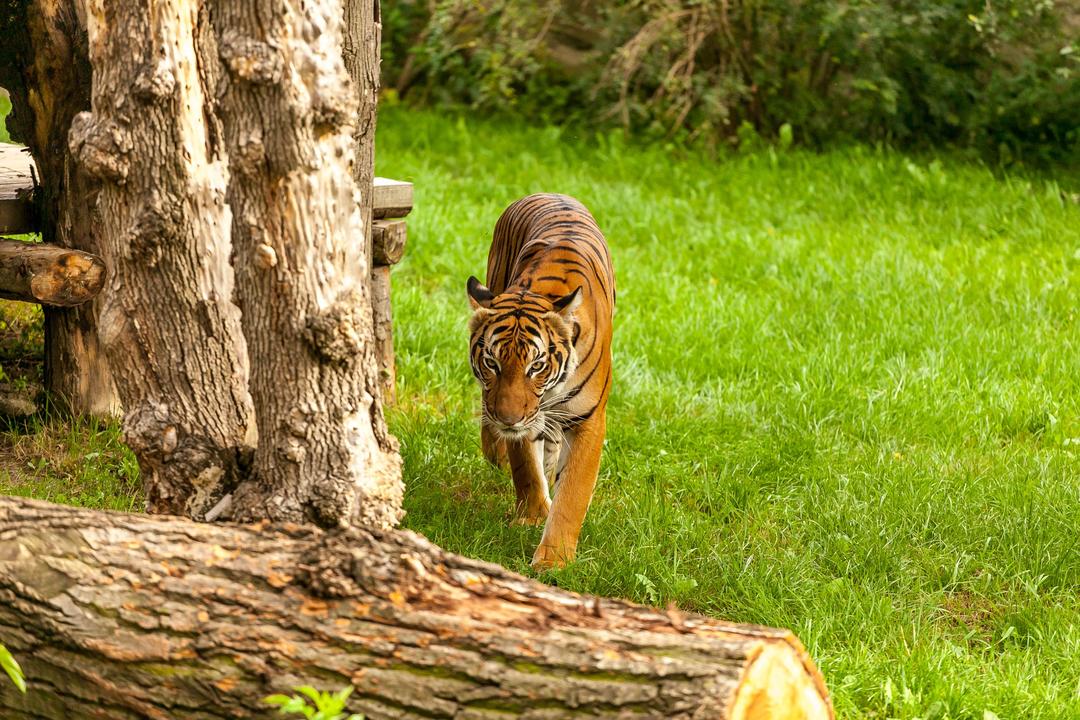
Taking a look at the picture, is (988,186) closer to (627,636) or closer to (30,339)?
(30,339)

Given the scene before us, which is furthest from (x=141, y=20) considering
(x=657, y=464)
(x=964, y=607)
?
(x=964, y=607)

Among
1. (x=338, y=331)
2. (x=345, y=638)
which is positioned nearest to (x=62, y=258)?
(x=338, y=331)

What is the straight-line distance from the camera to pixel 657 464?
198 inches

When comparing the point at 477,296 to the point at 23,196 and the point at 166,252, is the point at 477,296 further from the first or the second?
the point at 23,196

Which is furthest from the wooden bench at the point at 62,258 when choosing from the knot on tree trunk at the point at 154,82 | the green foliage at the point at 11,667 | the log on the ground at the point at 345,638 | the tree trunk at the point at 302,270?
the green foliage at the point at 11,667

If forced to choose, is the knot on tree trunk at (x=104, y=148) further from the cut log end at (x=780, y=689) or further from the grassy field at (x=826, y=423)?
the cut log end at (x=780, y=689)

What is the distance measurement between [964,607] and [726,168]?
6.24m

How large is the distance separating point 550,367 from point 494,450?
3.28 feet

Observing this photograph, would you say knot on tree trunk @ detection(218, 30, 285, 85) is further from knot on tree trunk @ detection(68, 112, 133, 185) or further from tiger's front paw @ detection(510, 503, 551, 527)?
tiger's front paw @ detection(510, 503, 551, 527)

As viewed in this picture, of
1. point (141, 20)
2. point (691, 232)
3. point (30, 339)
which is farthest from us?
point (691, 232)

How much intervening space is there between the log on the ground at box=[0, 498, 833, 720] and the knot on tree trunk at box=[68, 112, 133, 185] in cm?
90

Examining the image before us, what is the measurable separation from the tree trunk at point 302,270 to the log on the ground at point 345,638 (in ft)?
1.01

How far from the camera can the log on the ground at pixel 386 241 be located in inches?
208

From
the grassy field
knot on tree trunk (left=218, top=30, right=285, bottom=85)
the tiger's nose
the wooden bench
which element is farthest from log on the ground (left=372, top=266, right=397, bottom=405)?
knot on tree trunk (left=218, top=30, right=285, bottom=85)
